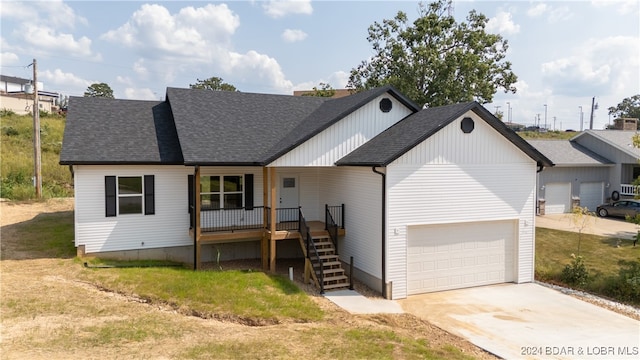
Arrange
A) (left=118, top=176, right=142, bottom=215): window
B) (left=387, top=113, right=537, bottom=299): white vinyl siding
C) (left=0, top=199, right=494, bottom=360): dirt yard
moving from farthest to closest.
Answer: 1. (left=118, top=176, right=142, bottom=215): window
2. (left=387, top=113, right=537, bottom=299): white vinyl siding
3. (left=0, top=199, right=494, bottom=360): dirt yard

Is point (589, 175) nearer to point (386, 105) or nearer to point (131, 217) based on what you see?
point (386, 105)

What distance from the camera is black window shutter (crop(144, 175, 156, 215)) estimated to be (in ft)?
51.0

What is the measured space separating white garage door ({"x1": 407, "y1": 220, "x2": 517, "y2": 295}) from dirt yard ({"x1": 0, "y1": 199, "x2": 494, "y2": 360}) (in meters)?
2.71

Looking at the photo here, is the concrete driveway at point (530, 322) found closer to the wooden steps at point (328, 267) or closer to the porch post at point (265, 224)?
the wooden steps at point (328, 267)

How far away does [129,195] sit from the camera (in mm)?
15367

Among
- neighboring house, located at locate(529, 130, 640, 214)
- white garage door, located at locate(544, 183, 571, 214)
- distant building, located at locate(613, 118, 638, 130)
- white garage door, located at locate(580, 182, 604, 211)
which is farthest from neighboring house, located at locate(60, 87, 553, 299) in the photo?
distant building, located at locate(613, 118, 638, 130)

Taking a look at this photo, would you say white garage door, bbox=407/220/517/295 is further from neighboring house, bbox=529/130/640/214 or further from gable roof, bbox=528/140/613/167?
gable roof, bbox=528/140/613/167

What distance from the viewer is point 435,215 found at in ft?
47.0

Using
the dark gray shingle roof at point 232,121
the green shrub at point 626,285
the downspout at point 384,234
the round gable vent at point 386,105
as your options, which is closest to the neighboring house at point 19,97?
the dark gray shingle roof at point 232,121

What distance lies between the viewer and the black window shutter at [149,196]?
611 inches

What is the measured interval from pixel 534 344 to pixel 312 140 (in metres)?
8.65

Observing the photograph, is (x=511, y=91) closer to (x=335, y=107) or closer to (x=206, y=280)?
(x=335, y=107)

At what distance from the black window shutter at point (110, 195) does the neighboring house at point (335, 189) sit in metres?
0.03

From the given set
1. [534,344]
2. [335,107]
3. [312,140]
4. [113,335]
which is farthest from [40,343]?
[335,107]
